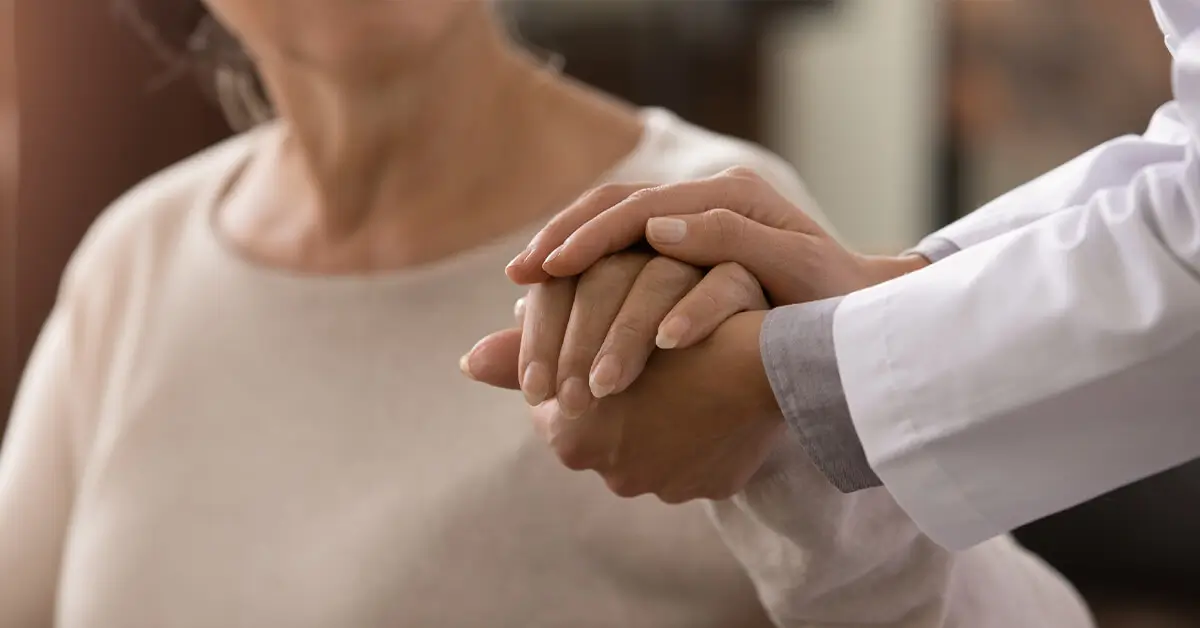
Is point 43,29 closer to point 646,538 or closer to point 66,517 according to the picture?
point 66,517

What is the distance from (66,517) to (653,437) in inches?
24.1

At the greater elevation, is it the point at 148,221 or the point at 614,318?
the point at 614,318

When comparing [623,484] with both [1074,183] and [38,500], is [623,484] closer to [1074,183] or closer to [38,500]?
[1074,183]

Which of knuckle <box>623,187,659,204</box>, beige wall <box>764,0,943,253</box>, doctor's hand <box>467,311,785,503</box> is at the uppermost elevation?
knuckle <box>623,187,659,204</box>

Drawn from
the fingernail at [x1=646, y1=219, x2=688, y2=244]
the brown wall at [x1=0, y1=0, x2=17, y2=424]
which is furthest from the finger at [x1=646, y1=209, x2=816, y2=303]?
the brown wall at [x1=0, y1=0, x2=17, y2=424]

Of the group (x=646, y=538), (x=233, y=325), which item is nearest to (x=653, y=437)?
(x=646, y=538)

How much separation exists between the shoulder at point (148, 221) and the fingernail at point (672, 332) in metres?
0.61

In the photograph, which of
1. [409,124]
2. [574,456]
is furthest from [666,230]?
[409,124]

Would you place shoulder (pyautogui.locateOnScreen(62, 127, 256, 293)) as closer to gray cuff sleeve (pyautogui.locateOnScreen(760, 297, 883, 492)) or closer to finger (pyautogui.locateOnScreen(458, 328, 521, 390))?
finger (pyautogui.locateOnScreen(458, 328, 521, 390))

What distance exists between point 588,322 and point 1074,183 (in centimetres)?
26

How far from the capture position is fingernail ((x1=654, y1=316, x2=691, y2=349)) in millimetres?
586

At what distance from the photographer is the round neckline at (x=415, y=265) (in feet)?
2.99

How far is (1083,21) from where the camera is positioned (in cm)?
246

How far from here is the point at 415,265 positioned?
940 mm
